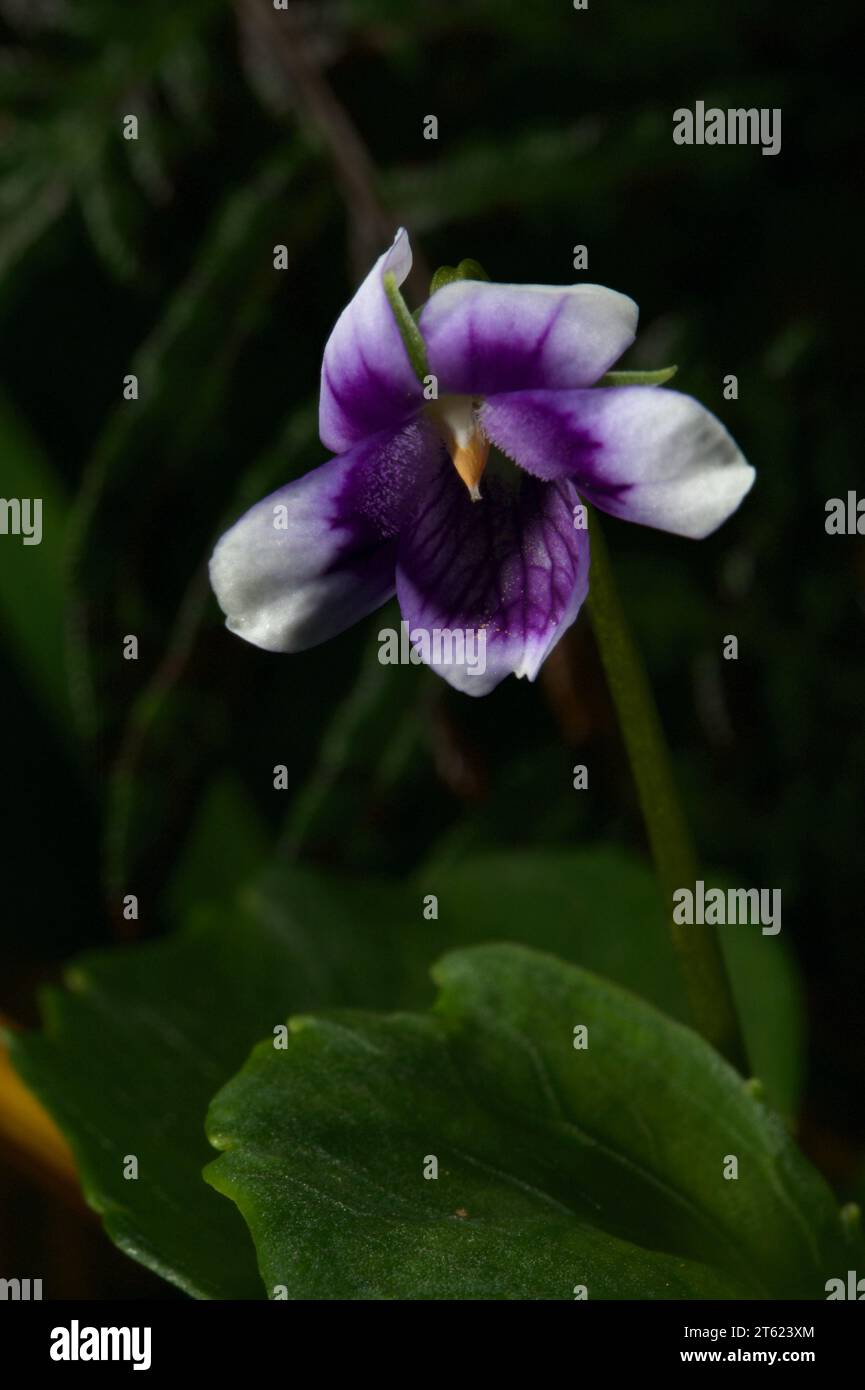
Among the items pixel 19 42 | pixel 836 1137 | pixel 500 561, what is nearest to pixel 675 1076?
pixel 500 561

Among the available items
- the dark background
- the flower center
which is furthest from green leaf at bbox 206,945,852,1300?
the dark background

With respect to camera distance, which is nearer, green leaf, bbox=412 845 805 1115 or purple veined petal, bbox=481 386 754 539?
purple veined petal, bbox=481 386 754 539

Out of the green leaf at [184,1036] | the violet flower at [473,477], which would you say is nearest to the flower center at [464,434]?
the violet flower at [473,477]

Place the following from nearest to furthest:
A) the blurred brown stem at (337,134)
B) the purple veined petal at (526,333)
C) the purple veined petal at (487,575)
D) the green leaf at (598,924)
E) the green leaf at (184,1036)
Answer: the purple veined petal at (526,333) < the purple veined petal at (487,575) < the green leaf at (184,1036) < the green leaf at (598,924) < the blurred brown stem at (337,134)

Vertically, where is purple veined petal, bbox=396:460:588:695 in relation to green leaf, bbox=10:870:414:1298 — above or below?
above

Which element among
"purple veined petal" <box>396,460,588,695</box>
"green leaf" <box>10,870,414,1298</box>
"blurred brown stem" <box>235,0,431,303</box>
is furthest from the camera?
"blurred brown stem" <box>235,0,431,303</box>

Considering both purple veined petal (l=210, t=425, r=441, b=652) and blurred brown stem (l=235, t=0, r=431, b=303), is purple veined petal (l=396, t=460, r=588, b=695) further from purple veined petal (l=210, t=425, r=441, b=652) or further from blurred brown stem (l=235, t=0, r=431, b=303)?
blurred brown stem (l=235, t=0, r=431, b=303)

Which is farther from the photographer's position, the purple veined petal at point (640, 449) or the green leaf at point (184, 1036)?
the green leaf at point (184, 1036)

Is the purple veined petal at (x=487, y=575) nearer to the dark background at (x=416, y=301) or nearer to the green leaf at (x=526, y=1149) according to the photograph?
the green leaf at (x=526, y=1149)

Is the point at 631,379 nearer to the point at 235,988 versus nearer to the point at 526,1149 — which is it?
the point at 526,1149
